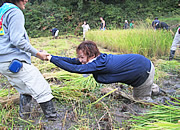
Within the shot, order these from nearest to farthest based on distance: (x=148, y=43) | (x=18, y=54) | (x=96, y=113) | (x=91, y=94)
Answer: (x=18, y=54), (x=96, y=113), (x=91, y=94), (x=148, y=43)

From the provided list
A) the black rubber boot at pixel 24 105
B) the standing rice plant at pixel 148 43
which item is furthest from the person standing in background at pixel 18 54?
the standing rice plant at pixel 148 43

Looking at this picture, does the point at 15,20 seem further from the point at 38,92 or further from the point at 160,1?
the point at 160,1

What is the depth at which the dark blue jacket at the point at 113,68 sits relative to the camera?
147 cm

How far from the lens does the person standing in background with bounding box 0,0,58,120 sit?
1.29 metres

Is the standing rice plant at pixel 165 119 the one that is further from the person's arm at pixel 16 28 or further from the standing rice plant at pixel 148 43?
the standing rice plant at pixel 148 43

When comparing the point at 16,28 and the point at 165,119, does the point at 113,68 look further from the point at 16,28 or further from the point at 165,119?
the point at 16,28

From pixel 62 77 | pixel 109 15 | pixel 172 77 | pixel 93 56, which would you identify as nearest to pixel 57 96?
pixel 62 77

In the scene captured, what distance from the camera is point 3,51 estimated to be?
4.42 ft

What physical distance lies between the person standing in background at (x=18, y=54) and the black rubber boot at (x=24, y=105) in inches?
6.1

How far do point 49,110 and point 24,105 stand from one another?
292 millimetres

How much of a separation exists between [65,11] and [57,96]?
51.8 ft

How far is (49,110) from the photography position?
63.6 inches

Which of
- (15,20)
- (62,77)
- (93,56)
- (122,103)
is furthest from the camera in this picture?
(62,77)

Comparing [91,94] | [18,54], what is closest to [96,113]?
[91,94]
